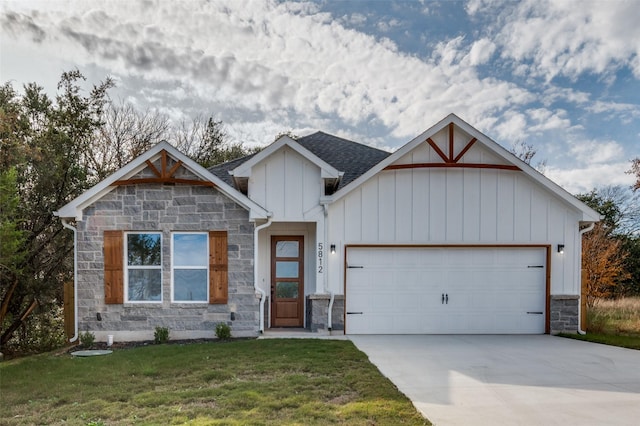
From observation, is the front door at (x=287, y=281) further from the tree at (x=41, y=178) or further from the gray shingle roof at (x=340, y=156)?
the tree at (x=41, y=178)

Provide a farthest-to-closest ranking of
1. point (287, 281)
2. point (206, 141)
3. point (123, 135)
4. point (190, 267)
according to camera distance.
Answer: point (206, 141) → point (123, 135) → point (287, 281) → point (190, 267)

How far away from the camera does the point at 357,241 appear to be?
891 cm

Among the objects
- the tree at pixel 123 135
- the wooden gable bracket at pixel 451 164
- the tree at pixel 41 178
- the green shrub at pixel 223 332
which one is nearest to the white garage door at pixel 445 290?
the wooden gable bracket at pixel 451 164

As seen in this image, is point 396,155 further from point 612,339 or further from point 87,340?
point 87,340

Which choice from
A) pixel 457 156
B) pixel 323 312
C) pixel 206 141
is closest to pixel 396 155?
pixel 457 156

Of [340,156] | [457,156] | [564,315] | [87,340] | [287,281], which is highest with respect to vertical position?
[340,156]

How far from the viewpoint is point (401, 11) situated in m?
11.2

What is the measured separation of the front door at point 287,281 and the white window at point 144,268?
280 centimetres

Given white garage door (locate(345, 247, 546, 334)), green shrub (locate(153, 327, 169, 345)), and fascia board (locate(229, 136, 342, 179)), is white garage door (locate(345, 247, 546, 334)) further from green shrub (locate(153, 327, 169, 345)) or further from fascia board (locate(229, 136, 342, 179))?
green shrub (locate(153, 327, 169, 345))

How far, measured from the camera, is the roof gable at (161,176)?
27.0 ft

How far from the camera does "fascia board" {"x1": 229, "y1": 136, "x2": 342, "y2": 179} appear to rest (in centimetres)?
848

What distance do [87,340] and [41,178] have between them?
232 inches

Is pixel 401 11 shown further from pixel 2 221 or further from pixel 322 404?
pixel 2 221

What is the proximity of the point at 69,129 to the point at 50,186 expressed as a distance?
7.26 feet
